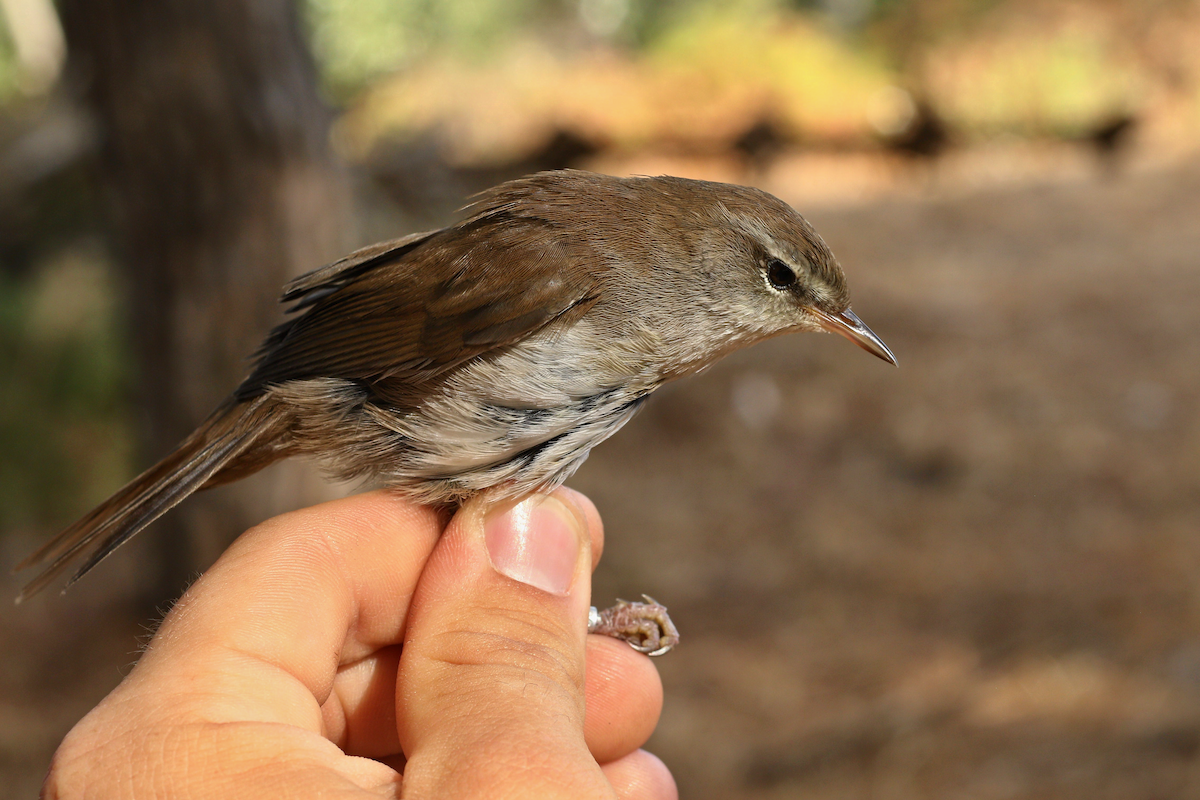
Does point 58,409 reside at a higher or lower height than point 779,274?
lower

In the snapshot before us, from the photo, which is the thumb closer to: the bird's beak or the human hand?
the human hand

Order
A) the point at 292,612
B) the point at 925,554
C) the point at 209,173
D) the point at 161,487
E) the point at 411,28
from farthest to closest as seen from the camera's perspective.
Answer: the point at 411,28 < the point at 925,554 < the point at 209,173 < the point at 161,487 < the point at 292,612

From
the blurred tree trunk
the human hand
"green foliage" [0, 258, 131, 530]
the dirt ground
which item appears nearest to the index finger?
the human hand

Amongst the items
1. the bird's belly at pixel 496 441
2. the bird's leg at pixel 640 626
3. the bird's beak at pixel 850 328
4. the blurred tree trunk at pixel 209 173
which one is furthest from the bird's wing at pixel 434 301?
the blurred tree trunk at pixel 209 173

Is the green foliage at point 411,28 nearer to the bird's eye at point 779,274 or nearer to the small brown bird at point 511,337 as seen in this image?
the small brown bird at point 511,337

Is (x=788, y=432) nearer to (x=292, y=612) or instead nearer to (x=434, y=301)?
(x=434, y=301)

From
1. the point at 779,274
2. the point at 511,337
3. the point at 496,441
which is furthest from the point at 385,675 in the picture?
the point at 779,274

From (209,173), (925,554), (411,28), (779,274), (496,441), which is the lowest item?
(496,441)
